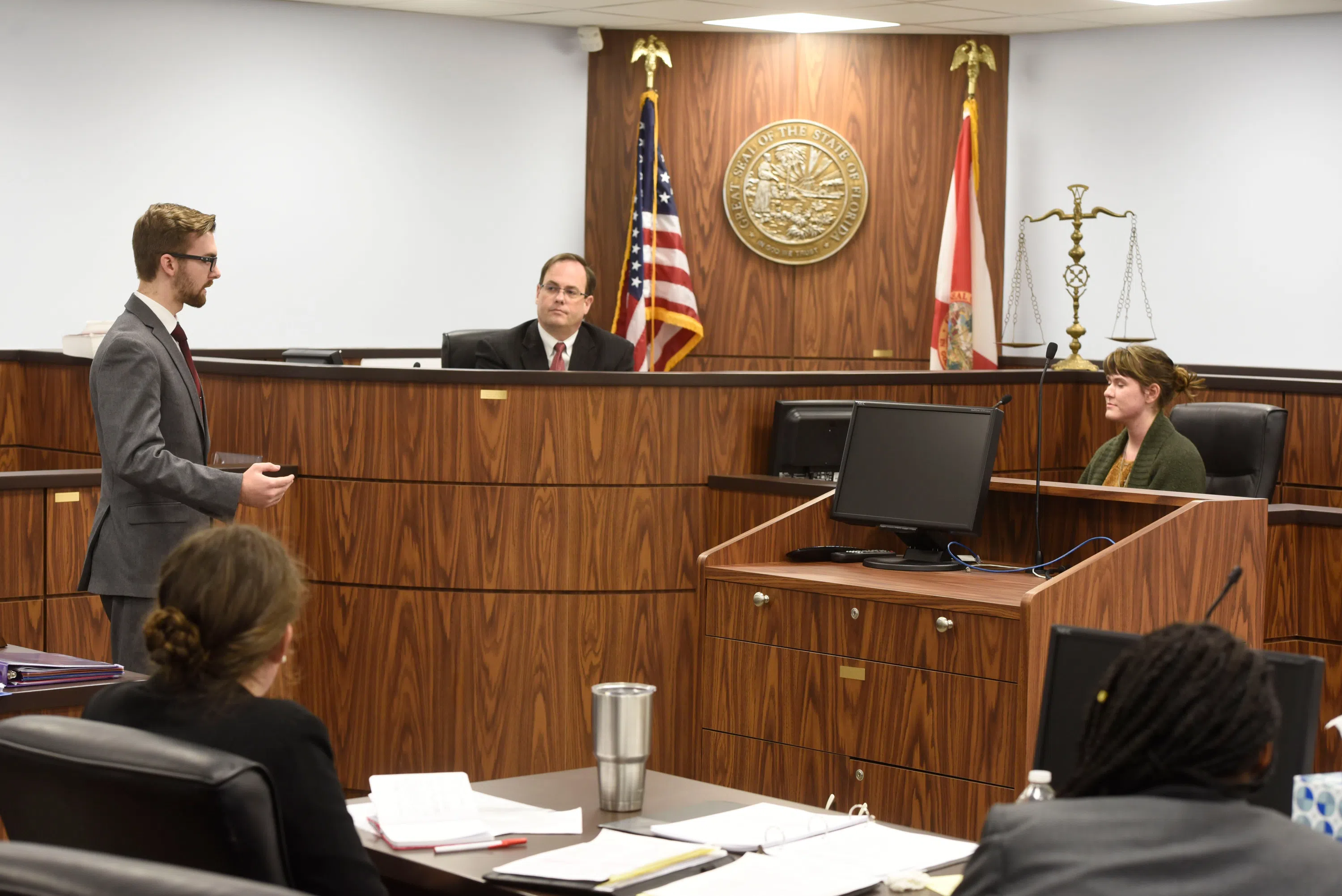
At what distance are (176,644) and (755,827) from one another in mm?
841

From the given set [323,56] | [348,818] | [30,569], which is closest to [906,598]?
[348,818]

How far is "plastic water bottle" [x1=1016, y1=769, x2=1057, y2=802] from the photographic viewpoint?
2.18 metres

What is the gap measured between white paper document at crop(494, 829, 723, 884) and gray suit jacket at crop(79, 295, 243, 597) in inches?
70.4

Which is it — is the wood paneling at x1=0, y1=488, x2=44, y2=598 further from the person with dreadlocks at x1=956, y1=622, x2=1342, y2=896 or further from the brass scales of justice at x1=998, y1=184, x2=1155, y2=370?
the brass scales of justice at x1=998, y1=184, x2=1155, y2=370

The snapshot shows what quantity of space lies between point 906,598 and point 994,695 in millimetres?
300

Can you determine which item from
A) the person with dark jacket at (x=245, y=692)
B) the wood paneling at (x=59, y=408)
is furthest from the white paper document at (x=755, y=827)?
the wood paneling at (x=59, y=408)

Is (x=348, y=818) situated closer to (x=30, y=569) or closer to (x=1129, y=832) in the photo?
(x=1129, y=832)

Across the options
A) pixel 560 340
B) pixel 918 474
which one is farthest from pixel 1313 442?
pixel 560 340

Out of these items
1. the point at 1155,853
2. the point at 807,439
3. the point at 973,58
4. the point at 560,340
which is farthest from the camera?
the point at 973,58

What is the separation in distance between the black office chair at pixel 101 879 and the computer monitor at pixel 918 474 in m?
2.96

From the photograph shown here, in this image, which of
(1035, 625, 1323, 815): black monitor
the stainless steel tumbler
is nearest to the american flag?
the stainless steel tumbler

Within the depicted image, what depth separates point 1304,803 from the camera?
1983mm

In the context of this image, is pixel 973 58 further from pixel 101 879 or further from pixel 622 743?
pixel 101 879

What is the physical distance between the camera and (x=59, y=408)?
6891 mm
